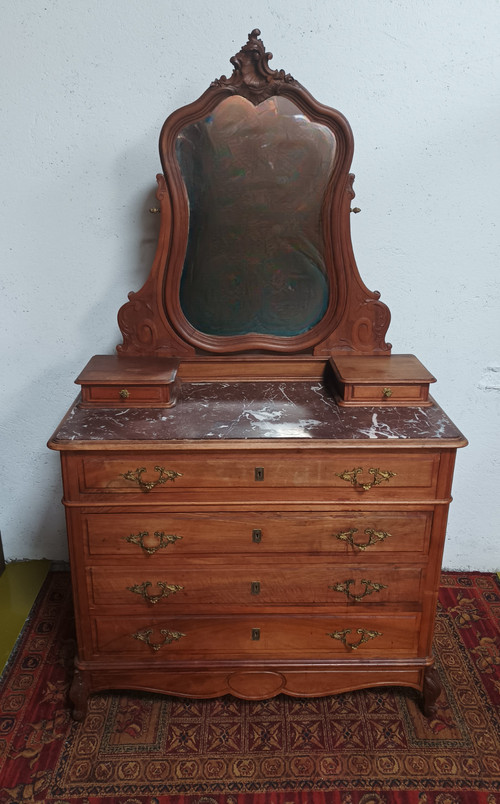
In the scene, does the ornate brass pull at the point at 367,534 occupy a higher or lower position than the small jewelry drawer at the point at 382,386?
lower

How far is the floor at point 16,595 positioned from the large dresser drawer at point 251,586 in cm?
76

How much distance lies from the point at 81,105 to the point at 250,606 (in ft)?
6.78

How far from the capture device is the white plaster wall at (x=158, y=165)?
2426 mm

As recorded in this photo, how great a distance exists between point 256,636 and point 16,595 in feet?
4.41

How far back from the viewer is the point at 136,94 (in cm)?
250

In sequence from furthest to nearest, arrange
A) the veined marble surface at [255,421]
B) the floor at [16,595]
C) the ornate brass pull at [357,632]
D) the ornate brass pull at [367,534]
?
the floor at [16,595]
the ornate brass pull at [357,632]
the ornate brass pull at [367,534]
the veined marble surface at [255,421]

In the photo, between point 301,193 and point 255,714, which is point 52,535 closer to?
point 255,714

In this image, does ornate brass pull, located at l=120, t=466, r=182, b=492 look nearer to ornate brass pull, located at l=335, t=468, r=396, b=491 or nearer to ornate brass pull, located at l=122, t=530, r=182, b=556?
ornate brass pull, located at l=122, t=530, r=182, b=556

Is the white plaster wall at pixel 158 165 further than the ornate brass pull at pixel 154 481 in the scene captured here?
Yes

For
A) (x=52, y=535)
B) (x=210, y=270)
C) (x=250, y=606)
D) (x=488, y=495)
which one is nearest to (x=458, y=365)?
(x=488, y=495)

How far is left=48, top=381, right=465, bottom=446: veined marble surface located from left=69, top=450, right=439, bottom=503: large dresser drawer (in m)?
0.07

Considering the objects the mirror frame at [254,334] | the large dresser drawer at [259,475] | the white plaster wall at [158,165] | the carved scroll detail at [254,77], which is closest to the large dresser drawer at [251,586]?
the large dresser drawer at [259,475]

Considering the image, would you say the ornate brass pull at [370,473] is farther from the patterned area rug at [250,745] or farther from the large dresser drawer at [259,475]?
the patterned area rug at [250,745]

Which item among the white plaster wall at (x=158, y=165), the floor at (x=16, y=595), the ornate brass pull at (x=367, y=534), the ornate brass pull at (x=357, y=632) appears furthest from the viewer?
the floor at (x=16, y=595)
